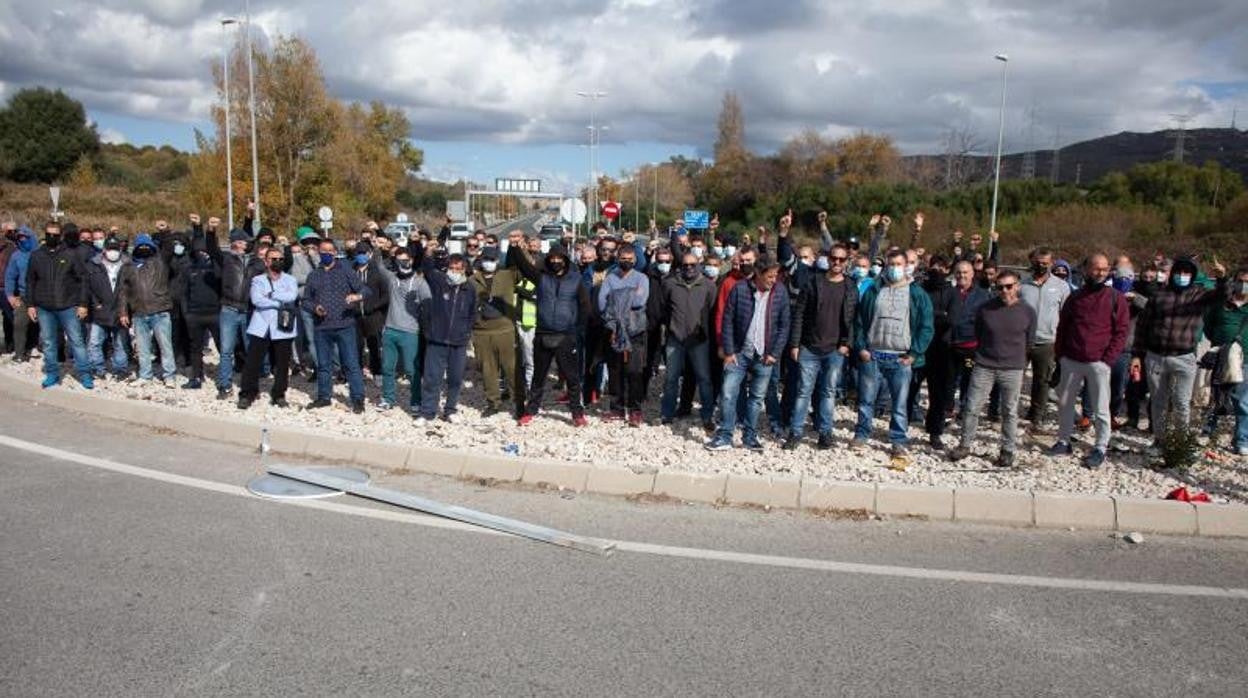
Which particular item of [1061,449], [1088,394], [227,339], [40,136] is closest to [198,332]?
[227,339]

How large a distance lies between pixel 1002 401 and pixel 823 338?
5.47ft

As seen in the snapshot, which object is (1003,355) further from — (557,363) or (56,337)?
(56,337)

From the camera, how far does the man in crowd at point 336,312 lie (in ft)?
30.7

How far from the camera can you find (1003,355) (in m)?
7.78

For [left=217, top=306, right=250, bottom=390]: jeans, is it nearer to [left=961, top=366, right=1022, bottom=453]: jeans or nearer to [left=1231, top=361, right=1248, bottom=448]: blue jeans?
[left=961, top=366, right=1022, bottom=453]: jeans

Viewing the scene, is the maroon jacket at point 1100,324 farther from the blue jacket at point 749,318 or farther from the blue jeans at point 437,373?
the blue jeans at point 437,373

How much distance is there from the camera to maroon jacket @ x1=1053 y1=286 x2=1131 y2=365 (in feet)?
25.5

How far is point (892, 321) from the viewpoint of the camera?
8094 millimetres

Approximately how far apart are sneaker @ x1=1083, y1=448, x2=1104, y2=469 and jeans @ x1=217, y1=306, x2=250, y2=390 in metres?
8.86

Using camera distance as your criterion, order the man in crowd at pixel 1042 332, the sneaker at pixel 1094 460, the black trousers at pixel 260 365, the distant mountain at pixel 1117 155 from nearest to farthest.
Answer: the sneaker at pixel 1094 460 → the man in crowd at pixel 1042 332 → the black trousers at pixel 260 365 → the distant mountain at pixel 1117 155

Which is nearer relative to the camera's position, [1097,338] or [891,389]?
[1097,338]

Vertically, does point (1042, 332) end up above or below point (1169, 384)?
Answer: above

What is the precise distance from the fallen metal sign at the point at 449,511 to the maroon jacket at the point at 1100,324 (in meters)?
4.85

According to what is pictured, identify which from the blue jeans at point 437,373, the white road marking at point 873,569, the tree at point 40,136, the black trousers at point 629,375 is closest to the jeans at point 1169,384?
the white road marking at point 873,569
